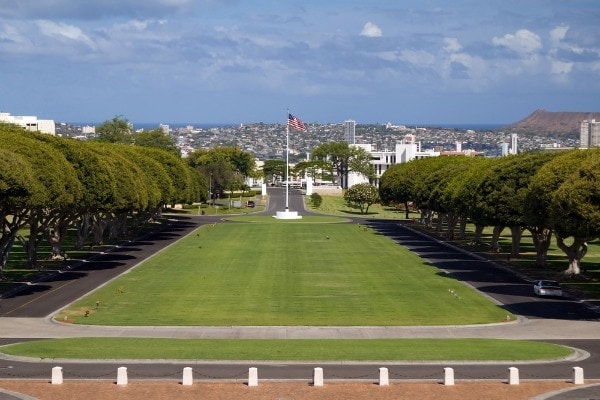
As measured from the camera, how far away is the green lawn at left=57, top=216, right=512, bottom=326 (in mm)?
59750

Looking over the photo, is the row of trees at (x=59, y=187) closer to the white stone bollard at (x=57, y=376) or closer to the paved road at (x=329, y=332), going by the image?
the paved road at (x=329, y=332)

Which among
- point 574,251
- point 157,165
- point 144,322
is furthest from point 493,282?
point 157,165

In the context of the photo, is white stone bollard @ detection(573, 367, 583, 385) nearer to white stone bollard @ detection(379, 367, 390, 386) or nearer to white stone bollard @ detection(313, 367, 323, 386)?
white stone bollard @ detection(379, 367, 390, 386)

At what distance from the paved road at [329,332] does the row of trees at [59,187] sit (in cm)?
440

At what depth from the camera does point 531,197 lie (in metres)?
79.4

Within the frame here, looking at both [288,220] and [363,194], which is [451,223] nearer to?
[288,220]

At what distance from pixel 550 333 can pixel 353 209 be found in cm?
14239

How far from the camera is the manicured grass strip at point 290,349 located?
44.6 meters

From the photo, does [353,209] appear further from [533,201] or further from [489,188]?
[533,201]

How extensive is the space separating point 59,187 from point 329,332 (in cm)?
2784

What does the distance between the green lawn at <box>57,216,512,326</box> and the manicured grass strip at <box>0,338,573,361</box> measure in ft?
26.9

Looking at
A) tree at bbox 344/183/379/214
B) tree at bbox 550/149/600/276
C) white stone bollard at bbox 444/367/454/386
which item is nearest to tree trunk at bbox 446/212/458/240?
tree at bbox 550/149/600/276

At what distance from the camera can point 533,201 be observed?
3108 inches

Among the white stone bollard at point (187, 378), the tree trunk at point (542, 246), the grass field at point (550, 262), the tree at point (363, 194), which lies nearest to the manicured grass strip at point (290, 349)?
the white stone bollard at point (187, 378)
